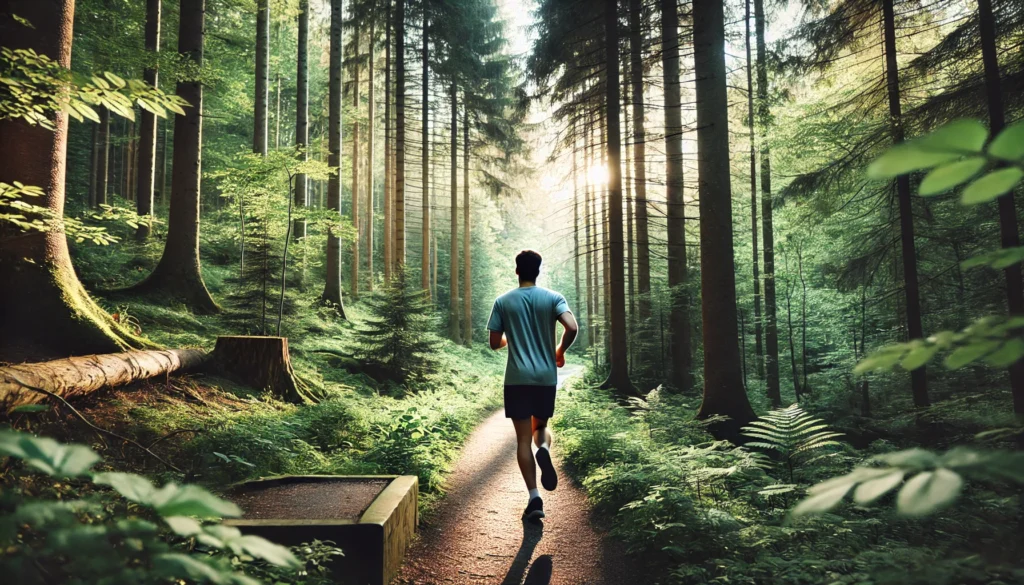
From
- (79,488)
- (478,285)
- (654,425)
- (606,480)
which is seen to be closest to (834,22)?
(654,425)

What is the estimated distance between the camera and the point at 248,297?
33.8 ft

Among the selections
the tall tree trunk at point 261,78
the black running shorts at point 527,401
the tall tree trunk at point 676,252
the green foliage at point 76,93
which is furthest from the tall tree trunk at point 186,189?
the tall tree trunk at point 676,252

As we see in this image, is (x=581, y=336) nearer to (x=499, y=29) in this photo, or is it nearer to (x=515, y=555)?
(x=499, y=29)

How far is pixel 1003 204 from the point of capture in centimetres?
678

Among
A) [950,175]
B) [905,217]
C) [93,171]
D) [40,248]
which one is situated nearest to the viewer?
[950,175]

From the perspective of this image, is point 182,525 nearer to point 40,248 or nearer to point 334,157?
point 40,248

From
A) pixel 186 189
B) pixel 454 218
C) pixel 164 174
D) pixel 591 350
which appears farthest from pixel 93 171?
pixel 591 350

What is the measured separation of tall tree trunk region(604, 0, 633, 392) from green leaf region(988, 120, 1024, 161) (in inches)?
401

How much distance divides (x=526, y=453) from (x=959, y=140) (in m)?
4.19

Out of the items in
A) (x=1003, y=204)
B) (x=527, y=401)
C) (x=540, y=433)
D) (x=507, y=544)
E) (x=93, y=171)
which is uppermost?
(x=93, y=171)

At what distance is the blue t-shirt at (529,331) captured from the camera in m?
4.50

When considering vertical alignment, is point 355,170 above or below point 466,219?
above

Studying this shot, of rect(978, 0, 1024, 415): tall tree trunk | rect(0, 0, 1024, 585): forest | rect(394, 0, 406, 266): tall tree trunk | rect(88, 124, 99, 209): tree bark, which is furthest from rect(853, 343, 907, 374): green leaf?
rect(88, 124, 99, 209): tree bark

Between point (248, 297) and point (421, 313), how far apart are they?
4.02 metres
